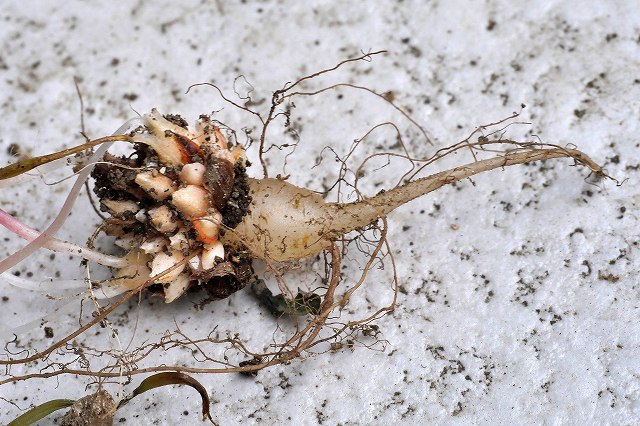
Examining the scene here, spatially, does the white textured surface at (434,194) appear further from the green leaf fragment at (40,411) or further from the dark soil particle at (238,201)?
the dark soil particle at (238,201)

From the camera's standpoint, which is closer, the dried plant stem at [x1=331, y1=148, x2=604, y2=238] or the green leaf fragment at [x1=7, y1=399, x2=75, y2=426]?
the green leaf fragment at [x1=7, y1=399, x2=75, y2=426]

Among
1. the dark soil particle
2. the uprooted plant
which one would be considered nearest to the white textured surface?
the uprooted plant

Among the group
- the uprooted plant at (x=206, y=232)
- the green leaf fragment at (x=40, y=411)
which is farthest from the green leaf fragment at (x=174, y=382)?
the green leaf fragment at (x=40, y=411)

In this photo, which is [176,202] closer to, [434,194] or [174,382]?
[174,382]

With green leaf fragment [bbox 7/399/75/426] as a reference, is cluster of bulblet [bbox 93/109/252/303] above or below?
above

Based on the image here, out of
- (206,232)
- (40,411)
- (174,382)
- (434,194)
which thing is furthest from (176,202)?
(434,194)

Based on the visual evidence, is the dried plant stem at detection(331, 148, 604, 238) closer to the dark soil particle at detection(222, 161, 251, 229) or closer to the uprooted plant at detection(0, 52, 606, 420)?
the uprooted plant at detection(0, 52, 606, 420)

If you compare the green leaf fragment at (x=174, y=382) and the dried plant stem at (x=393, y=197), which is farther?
the dried plant stem at (x=393, y=197)

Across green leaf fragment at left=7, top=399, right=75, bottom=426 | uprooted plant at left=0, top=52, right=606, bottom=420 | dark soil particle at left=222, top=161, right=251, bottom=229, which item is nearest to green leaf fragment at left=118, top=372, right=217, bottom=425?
uprooted plant at left=0, top=52, right=606, bottom=420
